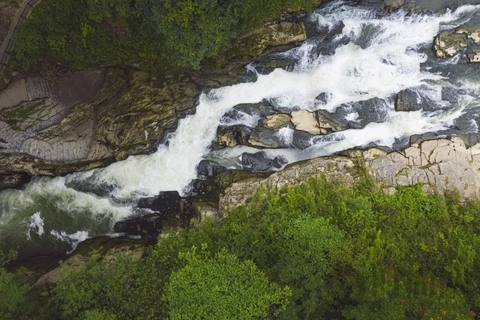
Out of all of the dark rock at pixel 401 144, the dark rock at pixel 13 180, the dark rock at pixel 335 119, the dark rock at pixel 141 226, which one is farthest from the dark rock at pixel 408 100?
the dark rock at pixel 13 180

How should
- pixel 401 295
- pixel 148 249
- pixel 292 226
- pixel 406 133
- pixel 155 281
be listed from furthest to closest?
pixel 406 133
pixel 148 249
pixel 292 226
pixel 155 281
pixel 401 295

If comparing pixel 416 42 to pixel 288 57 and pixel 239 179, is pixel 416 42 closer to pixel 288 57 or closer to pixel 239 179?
pixel 288 57

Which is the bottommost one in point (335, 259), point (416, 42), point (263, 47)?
point (335, 259)

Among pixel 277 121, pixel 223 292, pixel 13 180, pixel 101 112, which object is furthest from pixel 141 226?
pixel 277 121

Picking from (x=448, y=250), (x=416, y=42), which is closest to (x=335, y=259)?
(x=448, y=250)

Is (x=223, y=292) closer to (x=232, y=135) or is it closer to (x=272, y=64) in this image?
(x=232, y=135)

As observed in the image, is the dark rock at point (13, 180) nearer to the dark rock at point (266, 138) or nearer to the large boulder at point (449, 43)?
the dark rock at point (266, 138)
